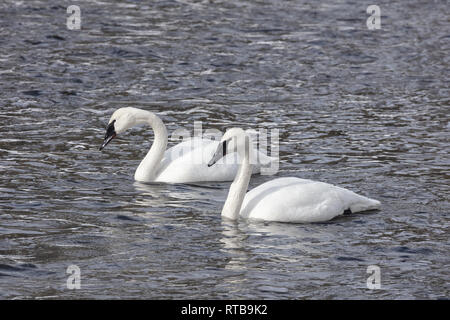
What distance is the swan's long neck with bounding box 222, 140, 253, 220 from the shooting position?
1245cm

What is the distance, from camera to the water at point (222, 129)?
10.6 m

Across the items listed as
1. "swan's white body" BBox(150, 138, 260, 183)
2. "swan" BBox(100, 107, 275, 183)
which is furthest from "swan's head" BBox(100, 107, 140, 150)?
"swan's white body" BBox(150, 138, 260, 183)

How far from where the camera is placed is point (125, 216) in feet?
41.1

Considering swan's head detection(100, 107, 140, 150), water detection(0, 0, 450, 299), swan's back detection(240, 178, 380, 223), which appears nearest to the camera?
water detection(0, 0, 450, 299)

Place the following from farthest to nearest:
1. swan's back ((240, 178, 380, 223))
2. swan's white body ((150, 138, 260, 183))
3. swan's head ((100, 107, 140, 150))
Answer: swan's head ((100, 107, 140, 150)), swan's white body ((150, 138, 260, 183)), swan's back ((240, 178, 380, 223))

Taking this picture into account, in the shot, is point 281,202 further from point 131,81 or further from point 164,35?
point 164,35

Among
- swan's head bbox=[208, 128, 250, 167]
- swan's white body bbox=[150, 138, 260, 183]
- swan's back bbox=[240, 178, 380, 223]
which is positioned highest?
swan's head bbox=[208, 128, 250, 167]

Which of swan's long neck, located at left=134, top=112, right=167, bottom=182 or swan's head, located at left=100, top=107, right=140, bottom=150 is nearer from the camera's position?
swan's long neck, located at left=134, top=112, right=167, bottom=182

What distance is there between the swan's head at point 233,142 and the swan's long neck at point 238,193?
0.10m

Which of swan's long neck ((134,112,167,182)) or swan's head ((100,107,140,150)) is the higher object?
swan's head ((100,107,140,150))

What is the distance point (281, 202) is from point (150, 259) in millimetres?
2093

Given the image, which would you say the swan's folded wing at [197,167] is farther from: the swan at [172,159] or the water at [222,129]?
the water at [222,129]

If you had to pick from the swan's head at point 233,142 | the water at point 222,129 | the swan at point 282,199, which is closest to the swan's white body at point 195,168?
the water at point 222,129

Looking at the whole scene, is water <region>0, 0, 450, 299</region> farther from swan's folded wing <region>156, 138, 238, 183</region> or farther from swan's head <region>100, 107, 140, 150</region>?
swan's head <region>100, 107, 140, 150</region>
